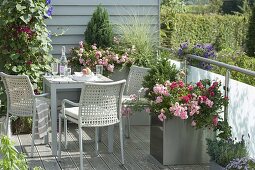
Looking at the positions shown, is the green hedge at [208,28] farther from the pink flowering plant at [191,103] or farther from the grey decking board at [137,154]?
the pink flowering plant at [191,103]

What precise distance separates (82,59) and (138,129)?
46.6 inches

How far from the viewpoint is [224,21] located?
15047 mm

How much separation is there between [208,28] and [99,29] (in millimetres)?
8206

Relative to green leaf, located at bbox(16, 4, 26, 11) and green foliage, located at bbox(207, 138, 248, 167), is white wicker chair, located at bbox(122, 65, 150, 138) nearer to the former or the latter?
green leaf, located at bbox(16, 4, 26, 11)

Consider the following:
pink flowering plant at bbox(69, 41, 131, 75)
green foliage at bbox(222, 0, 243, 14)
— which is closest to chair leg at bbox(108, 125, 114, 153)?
pink flowering plant at bbox(69, 41, 131, 75)

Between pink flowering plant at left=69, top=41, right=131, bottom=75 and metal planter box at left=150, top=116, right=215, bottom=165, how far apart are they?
1.83m

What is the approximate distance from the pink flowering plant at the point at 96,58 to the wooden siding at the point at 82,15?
301 millimetres

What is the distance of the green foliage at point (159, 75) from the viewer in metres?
5.14

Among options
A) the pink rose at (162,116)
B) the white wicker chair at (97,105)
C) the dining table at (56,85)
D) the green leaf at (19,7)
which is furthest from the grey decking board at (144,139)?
the green leaf at (19,7)

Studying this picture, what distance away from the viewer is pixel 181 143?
16.3ft

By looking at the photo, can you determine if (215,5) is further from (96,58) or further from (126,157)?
(126,157)

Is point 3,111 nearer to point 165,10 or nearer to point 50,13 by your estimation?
point 50,13

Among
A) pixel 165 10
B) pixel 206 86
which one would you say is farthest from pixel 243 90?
pixel 165 10

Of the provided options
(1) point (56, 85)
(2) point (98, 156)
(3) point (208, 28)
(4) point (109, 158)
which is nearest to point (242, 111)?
(4) point (109, 158)
